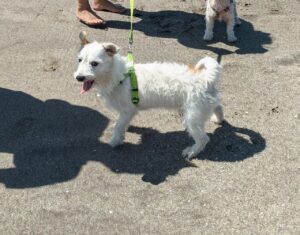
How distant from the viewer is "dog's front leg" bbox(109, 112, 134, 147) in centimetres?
457

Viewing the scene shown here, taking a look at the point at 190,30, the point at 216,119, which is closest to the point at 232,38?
the point at 190,30

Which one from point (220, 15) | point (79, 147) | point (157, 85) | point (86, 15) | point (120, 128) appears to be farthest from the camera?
point (86, 15)

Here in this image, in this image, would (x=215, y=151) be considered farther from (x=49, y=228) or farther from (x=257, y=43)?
(x=257, y=43)

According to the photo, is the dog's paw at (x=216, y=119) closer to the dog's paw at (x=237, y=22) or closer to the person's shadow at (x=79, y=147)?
the person's shadow at (x=79, y=147)

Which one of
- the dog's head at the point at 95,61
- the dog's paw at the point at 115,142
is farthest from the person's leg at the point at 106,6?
the dog's paw at the point at 115,142

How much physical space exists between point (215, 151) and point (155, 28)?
291cm

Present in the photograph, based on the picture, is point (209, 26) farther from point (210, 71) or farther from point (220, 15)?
point (210, 71)

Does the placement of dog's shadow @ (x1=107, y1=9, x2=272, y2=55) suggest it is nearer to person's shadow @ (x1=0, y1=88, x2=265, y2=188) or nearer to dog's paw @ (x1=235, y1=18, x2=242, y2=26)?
dog's paw @ (x1=235, y1=18, x2=242, y2=26)

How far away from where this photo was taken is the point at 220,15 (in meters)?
6.30

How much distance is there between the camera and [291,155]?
4.46m

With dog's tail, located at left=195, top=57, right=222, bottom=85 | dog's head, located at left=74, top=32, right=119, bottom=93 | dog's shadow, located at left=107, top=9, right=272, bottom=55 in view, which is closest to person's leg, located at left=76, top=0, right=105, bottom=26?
dog's shadow, located at left=107, top=9, right=272, bottom=55

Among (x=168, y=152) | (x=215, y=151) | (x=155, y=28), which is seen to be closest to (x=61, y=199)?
(x=168, y=152)

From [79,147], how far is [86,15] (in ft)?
9.54

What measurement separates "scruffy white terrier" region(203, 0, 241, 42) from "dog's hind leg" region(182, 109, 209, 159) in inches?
94.3
